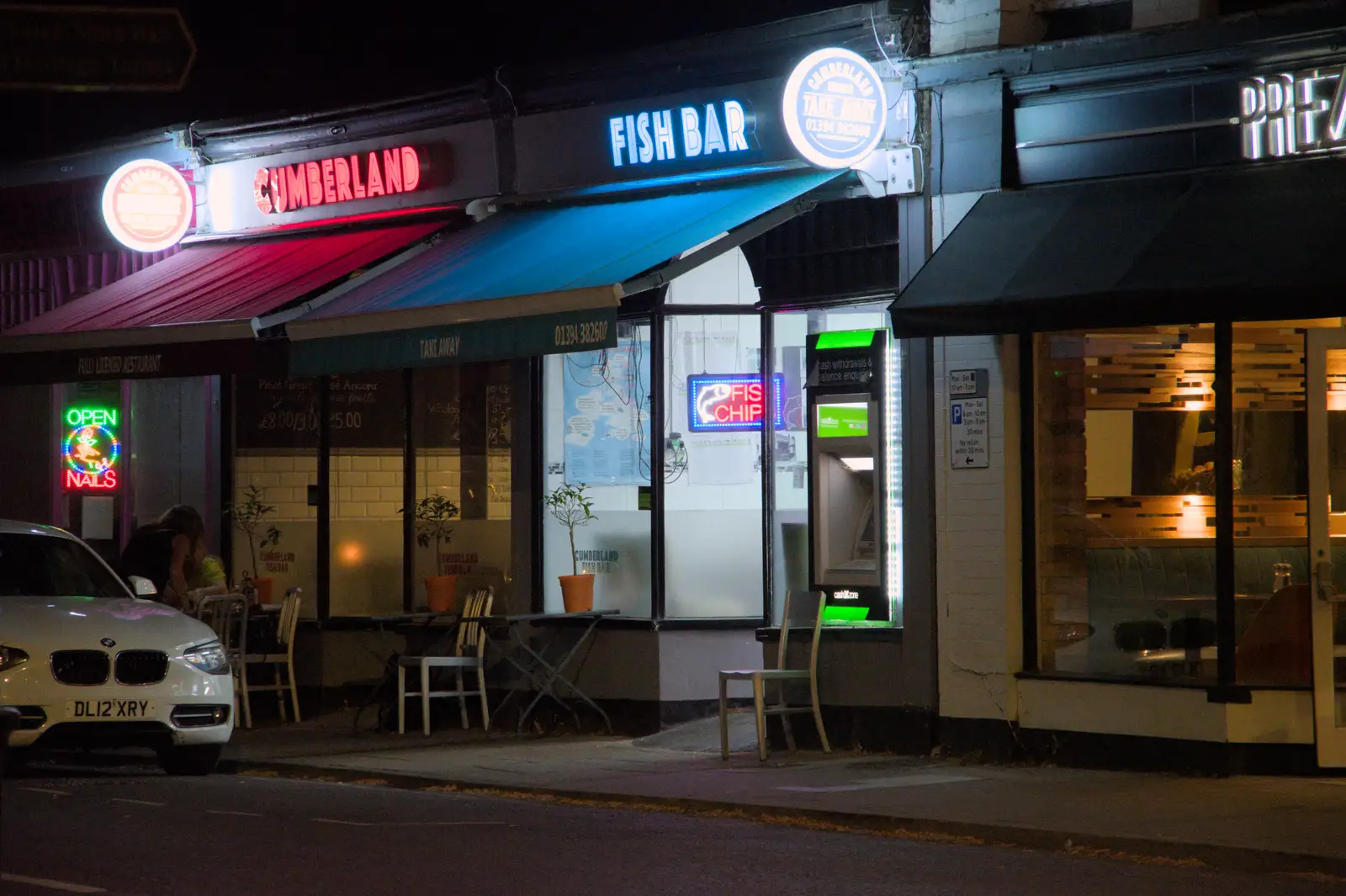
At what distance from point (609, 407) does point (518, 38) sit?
647cm

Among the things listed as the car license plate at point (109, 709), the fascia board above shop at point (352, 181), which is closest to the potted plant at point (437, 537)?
the fascia board above shop at point (352, 181)

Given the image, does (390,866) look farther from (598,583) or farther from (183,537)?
(183,537)

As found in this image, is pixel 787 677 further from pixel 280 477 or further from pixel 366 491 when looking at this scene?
pixel 280 477

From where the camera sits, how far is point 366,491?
15570mm

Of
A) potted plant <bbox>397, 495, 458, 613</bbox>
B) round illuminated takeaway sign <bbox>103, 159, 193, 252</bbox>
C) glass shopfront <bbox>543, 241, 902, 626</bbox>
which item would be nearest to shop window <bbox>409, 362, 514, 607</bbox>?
potted plant <bbox>397, 495, 458, 613</bbox>

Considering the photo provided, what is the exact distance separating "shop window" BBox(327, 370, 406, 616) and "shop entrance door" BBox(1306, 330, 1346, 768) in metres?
8.03

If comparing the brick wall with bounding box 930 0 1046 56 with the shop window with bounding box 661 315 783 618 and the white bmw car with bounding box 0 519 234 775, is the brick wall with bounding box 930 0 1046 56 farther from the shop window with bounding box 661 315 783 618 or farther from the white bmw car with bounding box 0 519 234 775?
the white bmw car with bounding box 0 519 234 775

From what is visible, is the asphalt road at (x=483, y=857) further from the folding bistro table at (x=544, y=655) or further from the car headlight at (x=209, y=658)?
the folding bistro table at (x=544, y=655)

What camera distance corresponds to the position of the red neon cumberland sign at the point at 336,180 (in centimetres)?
1493

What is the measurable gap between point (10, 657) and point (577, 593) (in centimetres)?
460

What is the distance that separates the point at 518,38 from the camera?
61.6 ft

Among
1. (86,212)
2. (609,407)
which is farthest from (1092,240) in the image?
(86,212)

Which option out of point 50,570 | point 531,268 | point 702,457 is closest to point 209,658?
point 50,570

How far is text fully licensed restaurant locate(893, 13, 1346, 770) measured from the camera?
987 centimetres
